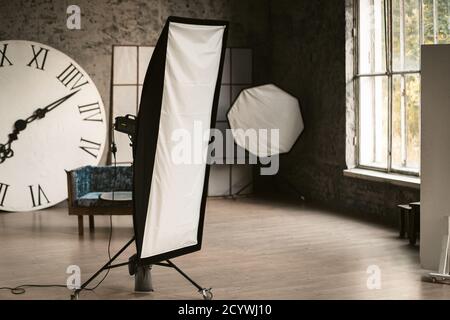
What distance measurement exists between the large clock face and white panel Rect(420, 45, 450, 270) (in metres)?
4.43

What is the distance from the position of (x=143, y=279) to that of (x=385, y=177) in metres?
3.22

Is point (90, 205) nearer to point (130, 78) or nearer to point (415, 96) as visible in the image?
→ point (130, 78)

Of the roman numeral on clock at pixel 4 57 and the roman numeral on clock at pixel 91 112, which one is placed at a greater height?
A: the roman numeral on clock at pixel 4 57

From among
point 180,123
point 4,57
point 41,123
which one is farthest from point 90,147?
point 180,123

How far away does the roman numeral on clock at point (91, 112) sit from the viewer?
8.19m

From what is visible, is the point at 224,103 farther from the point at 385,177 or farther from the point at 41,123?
the point at 385,177

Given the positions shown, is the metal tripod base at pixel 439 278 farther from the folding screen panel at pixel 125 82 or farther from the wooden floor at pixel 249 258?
the folding screen panel at pixel 125 82

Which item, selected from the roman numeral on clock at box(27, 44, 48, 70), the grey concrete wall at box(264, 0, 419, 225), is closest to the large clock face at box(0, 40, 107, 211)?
the roman numeral on clock at box(27, 44, 48, 70)

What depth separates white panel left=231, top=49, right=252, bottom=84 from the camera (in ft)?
29.4

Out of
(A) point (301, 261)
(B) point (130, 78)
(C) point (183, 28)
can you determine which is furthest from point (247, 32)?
(C) point (183, 28)

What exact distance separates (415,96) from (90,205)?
3232 millimetres

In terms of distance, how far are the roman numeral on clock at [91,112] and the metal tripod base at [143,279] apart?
13.2 ft

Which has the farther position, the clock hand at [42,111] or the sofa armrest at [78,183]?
the clock hand at [42,111]

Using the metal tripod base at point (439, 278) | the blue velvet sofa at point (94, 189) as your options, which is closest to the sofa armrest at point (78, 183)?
the blue velvet sofa at point (94, 189)
